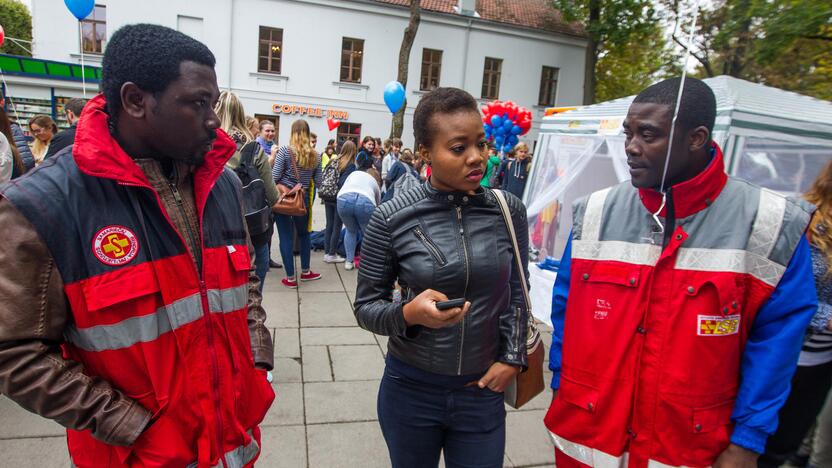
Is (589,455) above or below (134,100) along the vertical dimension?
below

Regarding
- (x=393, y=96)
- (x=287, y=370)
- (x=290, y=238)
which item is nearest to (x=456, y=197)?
(x=287, y=370)

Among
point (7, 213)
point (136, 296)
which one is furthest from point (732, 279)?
point (7, 213)

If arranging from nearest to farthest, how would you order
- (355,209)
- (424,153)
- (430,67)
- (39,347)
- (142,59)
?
(39,347) < (142,59) < (424,153) < (355,209) < (430,67)

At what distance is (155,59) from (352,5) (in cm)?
2253

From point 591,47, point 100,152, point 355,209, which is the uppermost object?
point 591,47

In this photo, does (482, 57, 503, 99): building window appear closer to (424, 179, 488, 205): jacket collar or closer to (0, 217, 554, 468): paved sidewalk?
(0, 217, 554, 468): paved sidewalk

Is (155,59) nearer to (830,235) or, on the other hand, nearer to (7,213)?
(7,213)

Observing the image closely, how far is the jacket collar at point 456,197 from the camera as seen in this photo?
1.75 m

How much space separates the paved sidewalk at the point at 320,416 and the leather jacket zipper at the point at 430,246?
67.5 inches

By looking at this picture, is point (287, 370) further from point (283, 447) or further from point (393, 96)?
point (393, 96)

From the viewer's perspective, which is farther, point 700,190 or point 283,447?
point 283,447

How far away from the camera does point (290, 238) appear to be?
5664 millimetres

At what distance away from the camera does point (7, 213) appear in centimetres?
112

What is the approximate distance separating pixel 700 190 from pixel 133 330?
175cm
